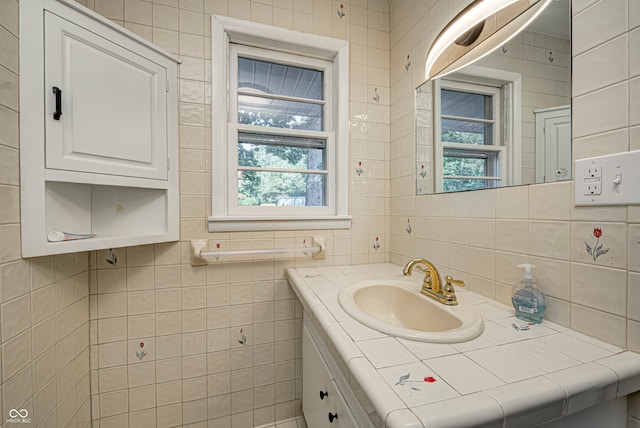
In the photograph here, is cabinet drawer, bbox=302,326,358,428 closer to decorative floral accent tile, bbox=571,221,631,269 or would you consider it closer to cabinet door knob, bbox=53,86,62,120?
decorative floral accent tile, bbox=571,221,631,269

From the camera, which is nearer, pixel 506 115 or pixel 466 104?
pixel 506 115

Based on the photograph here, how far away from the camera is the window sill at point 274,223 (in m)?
1.28

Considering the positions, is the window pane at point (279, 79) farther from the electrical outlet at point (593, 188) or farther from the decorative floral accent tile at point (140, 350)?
the decorative floral accent tile at point (140, 350)

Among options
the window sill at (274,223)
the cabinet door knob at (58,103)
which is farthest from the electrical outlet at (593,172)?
the cabinet door knob at (58,103)

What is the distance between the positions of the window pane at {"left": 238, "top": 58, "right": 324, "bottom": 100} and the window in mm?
690

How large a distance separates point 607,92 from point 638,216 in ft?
0.99

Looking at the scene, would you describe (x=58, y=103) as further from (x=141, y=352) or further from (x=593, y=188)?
(x=593, y=188)

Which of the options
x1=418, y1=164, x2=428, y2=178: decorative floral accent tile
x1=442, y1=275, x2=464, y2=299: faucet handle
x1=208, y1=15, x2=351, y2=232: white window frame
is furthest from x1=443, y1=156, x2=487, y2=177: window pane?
x1=208, y1=15, x2=351, y2=232: white window frame

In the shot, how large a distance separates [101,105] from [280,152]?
76 cm

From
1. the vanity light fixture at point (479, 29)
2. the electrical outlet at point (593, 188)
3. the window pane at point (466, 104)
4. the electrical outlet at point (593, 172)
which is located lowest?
the electrical outlet at point (593, 188)

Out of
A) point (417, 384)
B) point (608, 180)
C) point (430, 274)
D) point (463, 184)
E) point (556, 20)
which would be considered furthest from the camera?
point (463, 184)

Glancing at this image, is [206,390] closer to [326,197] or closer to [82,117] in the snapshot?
[326,197]

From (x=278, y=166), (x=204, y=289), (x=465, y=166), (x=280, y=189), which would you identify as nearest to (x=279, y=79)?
(x=278, y=166)

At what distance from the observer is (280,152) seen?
1.43m
